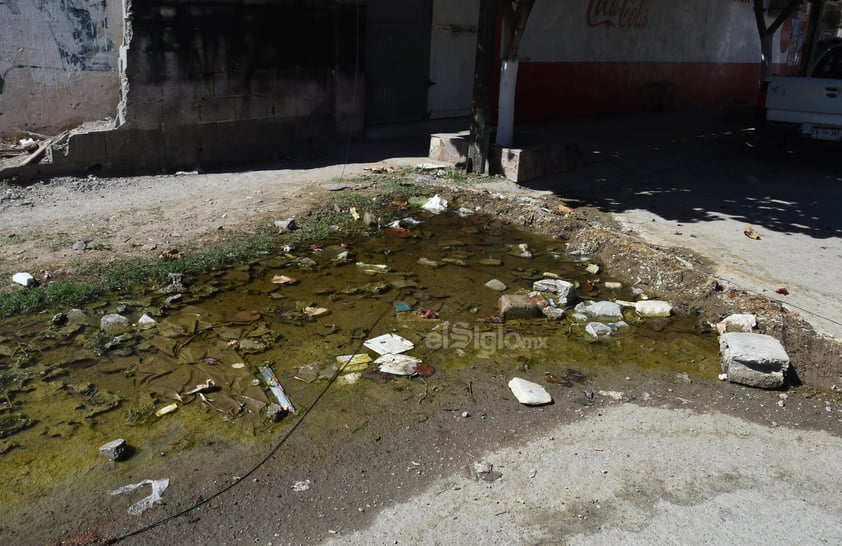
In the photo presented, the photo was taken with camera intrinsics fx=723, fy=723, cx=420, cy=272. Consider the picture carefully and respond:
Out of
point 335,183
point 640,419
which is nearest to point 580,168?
point 335,183

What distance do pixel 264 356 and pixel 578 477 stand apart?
2310 mm

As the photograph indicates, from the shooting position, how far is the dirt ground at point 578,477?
3389 mm

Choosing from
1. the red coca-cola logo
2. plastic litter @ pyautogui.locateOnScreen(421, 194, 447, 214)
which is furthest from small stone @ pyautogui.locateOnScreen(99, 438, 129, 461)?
the red coca-cola logo

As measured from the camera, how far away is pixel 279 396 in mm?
Answer: 4480

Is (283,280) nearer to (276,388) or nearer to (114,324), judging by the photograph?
(114,324)

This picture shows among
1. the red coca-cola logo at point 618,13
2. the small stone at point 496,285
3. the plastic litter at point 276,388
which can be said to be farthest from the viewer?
the red coca-cola logo at point 618,13

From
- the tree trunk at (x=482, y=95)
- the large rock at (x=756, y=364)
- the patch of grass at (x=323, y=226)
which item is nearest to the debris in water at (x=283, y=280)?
the patch of grass at (x=323, y=226)

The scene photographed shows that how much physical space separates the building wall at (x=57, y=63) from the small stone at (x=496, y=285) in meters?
5.69

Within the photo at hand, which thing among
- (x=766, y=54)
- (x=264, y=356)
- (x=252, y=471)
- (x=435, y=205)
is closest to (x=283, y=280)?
(x=264, y=356)

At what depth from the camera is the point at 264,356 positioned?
5.02 meters

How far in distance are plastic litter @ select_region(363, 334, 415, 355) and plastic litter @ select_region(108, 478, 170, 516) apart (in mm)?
1883

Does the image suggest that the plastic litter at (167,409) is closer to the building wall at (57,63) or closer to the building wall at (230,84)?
the building wall at (230,84)

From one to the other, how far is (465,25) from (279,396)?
34.5ft

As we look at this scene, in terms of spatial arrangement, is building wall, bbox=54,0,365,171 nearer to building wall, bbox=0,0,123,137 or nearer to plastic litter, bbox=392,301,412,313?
building wall, bbox=0,0,123,137
